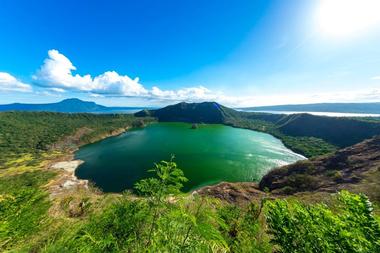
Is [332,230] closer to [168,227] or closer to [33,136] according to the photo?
[168,227]

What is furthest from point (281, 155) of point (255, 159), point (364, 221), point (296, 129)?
point (364, 221)

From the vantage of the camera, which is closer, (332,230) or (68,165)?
(332,230)

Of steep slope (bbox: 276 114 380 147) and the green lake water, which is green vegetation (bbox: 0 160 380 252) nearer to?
the green lake water

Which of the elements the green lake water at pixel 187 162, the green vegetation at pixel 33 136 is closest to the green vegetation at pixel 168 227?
the green lake water at pixel 187 162

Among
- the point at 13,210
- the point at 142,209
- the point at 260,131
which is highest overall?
the point at 142,209

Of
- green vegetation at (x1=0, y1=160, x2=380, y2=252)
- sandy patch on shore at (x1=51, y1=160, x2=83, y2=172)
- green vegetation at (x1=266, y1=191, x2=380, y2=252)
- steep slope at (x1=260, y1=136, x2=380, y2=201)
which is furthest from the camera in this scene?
sandy patch on shore at (x1=51, y1=160, x2=83, y2=172)

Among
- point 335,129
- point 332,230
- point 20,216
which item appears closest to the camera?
point 332,230

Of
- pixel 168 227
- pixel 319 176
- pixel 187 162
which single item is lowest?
pixel 187 162

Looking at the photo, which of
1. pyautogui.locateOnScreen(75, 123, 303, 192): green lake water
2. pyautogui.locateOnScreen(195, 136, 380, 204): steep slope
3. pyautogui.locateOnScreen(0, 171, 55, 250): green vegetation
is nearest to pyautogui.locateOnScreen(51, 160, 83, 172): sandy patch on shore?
pyautogui.locateOnScreen(75, 123, 303, 192): green lake water

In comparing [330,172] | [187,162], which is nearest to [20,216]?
[330,172]

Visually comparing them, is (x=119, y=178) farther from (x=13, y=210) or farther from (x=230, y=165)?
(x=13, y=210)

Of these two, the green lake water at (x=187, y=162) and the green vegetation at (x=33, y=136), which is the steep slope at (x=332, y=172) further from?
the green vegetation at (x=33, y=136)
